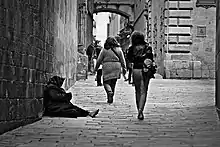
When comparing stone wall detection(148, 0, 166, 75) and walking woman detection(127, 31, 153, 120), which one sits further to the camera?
stone wall detection(148, 0, 166, 75)

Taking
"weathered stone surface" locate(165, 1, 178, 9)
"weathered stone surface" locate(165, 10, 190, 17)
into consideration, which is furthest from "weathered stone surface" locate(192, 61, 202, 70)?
"weathered stone surface" locate(165, 1, 178, 9)

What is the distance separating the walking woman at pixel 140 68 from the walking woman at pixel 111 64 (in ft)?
9.50

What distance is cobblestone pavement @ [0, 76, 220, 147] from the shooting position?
19.0 feet

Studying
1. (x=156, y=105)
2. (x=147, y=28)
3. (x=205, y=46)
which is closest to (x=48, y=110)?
(x=156, y=105)

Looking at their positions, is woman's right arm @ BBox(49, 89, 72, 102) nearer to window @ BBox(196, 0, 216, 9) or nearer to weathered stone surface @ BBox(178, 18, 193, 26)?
weathered stone surface @ BBox(178, 18, 193, 26)

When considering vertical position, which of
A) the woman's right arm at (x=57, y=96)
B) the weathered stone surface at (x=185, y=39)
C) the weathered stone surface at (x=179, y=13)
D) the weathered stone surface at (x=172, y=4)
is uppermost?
the weathered stone surface at (x=172, y=4)

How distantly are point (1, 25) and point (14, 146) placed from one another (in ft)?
5.08

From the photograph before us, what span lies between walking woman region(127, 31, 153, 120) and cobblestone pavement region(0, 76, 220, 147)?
0.41 meters

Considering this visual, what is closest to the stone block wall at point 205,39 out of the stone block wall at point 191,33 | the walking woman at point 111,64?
the stone block wall at point 191,33

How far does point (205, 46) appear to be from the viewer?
23328mm

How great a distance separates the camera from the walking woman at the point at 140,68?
28.7ft

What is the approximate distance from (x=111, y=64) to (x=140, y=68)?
3290 millimetres

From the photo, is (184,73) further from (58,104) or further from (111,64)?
(58,104)

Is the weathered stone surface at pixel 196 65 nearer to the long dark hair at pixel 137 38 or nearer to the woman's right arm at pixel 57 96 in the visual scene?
the long dark hair at pixel 137 38
